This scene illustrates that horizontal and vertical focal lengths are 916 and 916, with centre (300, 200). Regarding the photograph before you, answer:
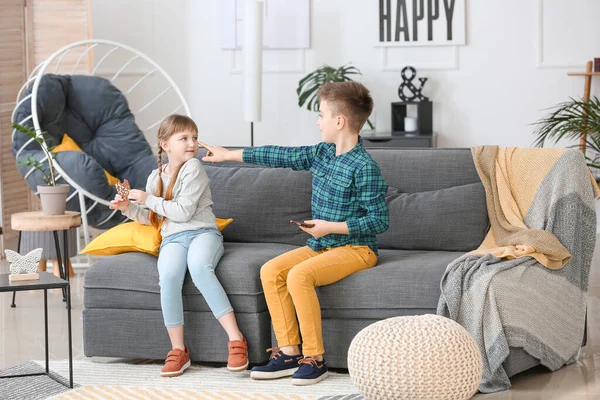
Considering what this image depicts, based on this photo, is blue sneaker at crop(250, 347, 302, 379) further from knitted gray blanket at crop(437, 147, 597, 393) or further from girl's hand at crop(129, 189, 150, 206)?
girl's hand at crop(129, 189, 150, 206)

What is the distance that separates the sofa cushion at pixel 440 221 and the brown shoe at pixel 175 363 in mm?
900

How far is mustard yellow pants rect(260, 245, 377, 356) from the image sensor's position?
2980 millimetres

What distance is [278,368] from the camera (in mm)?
3021

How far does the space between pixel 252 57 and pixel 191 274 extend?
281 cm

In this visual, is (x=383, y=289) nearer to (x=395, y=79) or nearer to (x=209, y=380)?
(x=209, y=380)

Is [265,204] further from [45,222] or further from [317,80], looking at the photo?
[317,80]

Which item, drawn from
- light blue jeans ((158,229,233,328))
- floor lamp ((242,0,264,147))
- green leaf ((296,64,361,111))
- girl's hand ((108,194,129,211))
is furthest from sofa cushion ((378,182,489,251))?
green leaf ((296,64,361,111))

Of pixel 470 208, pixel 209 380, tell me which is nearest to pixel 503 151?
pixel 470 208

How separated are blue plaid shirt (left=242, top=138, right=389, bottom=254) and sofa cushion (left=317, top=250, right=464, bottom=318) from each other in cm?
14

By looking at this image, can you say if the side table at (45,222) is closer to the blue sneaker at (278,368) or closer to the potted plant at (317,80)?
the blue sneaker at (278,368)

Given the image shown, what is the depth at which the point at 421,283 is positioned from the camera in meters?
3.00

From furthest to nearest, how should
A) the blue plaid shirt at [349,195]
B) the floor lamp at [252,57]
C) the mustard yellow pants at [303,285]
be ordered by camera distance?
the floor lamp at [252,57], the blue plaid shirt at [349,195], the mustard yellow pants at [303,285]

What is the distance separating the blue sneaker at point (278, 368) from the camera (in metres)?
3.02

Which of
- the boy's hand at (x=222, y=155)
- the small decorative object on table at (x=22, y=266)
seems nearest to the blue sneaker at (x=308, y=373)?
the boy's hand at (x=222, y=155)
